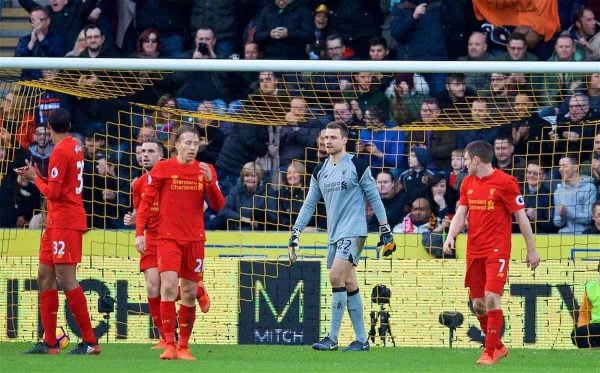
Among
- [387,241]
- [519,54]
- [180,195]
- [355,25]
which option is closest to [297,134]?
[355,25]

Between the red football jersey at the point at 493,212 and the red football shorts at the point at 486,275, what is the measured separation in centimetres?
7

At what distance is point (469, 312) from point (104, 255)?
12.2 ft

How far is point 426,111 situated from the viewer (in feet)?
46.0

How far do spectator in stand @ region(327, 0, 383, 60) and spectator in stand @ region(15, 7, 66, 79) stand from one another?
341 cm

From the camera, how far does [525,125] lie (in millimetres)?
13875

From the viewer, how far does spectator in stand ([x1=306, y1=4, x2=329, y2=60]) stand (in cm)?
1575

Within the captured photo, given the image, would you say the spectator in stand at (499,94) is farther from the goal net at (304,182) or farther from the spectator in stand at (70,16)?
the spectator in stand at (70,16)

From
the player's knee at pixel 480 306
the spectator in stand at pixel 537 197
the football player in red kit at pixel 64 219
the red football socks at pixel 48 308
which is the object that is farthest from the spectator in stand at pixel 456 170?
the red football socks at pixel 48 308

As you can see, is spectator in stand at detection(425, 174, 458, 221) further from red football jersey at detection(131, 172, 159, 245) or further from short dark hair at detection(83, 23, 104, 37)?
short dark hair at detection(83, 23, 104, 37)

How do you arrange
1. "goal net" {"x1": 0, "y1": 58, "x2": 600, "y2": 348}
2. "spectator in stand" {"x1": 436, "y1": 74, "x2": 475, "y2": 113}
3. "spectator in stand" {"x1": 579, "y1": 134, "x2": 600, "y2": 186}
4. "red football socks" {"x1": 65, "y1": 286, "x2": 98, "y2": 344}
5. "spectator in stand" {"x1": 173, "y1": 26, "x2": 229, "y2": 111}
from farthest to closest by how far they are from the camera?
"spectator in stand" {"x1": 173, "y1": 26, "x2": 229, "y2": 111} < "spectator in stand" {"x1": 436, "y1": 74, "x2": 475, "y2": 113} < "spectator in stand" {"x1": 579, "y1": 134, "x2": 600, "y2": 186} < "goal net" {"x1": 0, "y1": 58, "x2": 600, "y2": 348} < "red football socks" {"x1": 65, "y1": 286, "x2": 98, "y2": 344}

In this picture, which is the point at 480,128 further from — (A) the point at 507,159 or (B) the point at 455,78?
(B) the point at 455,78

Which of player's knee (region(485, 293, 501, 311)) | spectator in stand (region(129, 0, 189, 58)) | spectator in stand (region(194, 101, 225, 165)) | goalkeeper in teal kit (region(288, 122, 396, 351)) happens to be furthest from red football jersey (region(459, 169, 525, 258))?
spectator in stand (region(129, 0, 189, 58))

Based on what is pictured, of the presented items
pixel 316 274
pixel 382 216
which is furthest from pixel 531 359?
pixel 316 274

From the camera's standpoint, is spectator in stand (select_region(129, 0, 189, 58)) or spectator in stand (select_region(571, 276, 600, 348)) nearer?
spectator in stand (select_region(571, 276, 600, 348))
